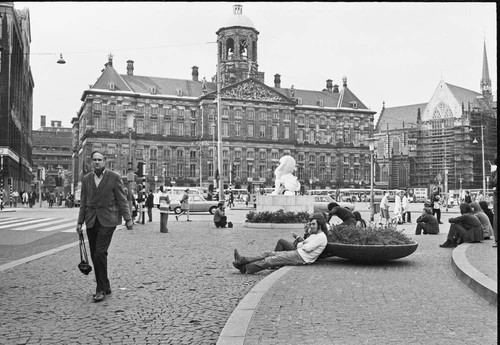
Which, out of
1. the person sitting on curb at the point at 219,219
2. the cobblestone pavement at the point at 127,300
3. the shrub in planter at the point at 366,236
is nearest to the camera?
the cobblestone pavement at the point at 127,300

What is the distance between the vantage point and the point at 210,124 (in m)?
94.9

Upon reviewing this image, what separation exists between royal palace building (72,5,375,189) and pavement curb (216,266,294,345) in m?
80.3

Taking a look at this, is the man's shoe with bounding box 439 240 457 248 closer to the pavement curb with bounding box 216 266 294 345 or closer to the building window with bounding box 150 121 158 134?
the pavement curb with bounding box 216 266 294 345

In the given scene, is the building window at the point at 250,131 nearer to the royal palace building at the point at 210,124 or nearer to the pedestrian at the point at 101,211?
the royal palace building at the point at 210,124

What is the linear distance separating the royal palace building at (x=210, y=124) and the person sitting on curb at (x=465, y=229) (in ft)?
244

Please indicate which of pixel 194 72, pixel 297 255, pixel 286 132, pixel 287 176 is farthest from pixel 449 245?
pixel 194 72

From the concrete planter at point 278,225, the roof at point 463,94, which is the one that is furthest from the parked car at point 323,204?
the roof at point 463,94

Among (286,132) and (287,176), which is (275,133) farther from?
(287,176)

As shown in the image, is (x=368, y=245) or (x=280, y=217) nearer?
(x=368, y=245)

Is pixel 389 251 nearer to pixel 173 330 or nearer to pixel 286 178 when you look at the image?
pixel 173 330

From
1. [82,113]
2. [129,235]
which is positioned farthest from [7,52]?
[82,113]

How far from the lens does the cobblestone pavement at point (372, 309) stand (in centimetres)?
549

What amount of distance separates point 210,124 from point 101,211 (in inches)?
3455

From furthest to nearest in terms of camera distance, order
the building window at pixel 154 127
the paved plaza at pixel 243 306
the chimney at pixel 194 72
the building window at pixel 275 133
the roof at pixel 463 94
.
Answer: the roof at pixel 463 94
the chimney at pixel 194 72
the building window at pixel 275 133
the building window at pixel 154 127
the paved plaza at pixel 243 306
